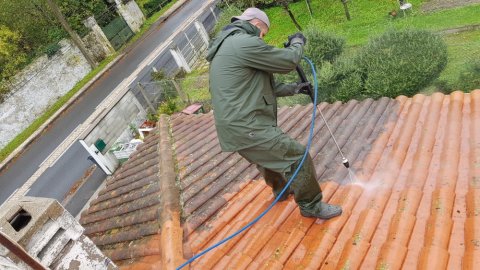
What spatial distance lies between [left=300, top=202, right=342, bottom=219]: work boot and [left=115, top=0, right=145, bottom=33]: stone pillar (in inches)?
1149

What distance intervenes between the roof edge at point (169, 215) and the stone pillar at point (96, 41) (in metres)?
23.8

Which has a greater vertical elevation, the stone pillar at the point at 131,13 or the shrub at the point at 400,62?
the stone pillar at the point at 131,13

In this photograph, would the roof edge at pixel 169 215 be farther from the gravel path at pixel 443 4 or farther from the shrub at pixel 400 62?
the gravel path at pixel 443 4

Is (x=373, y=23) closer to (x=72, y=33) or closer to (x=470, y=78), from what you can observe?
(x=470, y=78)

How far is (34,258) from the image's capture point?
2588 mm

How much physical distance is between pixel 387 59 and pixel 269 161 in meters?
6.91

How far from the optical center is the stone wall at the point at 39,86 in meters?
22.1

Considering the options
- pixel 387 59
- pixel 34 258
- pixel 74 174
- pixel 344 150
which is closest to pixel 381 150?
pixel 344 150

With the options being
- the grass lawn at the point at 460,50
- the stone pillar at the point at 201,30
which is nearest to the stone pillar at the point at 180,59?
the stone pillar at the point at 201,30

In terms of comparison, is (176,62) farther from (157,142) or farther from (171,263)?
(171,263)

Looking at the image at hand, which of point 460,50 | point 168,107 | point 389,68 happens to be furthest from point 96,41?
point 389,68

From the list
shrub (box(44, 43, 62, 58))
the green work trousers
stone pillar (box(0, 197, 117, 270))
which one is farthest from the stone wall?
the green work trousers

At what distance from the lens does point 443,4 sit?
1742cm

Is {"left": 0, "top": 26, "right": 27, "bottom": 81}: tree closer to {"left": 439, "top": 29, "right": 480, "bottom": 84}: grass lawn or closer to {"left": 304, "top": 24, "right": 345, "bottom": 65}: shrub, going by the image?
{"left": 304, "top": 24, "right": 345, "bottom": 65}: shrub
